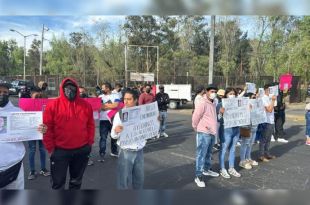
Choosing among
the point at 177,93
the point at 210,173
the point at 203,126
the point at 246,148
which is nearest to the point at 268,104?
the point at 246,148

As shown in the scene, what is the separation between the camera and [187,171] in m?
6.70

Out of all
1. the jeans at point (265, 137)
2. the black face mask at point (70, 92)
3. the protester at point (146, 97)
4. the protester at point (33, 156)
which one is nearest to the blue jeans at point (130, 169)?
the black face mask at point (70, 92)

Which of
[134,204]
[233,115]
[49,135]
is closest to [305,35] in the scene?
[233,115]

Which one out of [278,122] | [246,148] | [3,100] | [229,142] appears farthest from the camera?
[278,122]

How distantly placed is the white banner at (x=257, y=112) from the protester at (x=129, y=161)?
3724 mm

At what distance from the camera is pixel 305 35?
1117 inches

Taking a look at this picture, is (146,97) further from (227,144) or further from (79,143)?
(79,143)

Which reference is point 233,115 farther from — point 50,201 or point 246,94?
point 50,201

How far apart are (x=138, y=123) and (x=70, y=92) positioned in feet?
3.00

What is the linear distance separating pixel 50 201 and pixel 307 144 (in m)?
10.0

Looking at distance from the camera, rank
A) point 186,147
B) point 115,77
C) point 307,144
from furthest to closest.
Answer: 1. point 115,77
2. point 307,144
3. point 186,147

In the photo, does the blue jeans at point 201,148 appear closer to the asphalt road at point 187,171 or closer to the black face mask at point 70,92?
the asphalt road at point 187,171

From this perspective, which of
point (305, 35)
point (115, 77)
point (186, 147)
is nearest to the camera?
point (186, 147)

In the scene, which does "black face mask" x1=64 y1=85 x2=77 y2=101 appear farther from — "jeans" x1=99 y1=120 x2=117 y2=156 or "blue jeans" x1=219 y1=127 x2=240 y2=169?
"jeans" x1=99 y1=120 x2=117 y2=156
